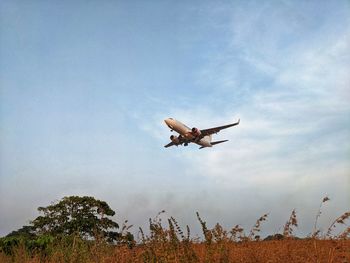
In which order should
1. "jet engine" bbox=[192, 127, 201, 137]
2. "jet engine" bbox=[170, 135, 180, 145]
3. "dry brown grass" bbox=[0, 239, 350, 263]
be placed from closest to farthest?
"dry brown grass" bbox=[0, 239, 350, 263] → "jet engine" bbox=[192, 127, 201, 137] → "jet engine" bbox=[170, 135, 180, 145]

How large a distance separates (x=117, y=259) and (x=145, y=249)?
1410mm

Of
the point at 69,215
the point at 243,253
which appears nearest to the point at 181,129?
the point at 69,215

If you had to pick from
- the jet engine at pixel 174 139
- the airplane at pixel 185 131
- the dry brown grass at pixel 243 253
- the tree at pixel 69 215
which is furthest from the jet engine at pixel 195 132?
the dry brown grass at pixel 243 253

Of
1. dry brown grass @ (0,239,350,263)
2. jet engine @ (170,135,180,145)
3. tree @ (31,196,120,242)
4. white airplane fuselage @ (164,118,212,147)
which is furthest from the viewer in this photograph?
jet engine @ (170,135,180,145)

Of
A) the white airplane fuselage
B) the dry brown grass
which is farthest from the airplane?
the dry brown grass

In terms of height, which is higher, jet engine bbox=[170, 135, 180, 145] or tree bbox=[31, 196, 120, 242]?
jet engine bbox=[170, 135, 180, 145]

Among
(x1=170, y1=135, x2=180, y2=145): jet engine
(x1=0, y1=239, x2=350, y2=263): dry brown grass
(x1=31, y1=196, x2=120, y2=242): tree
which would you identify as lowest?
(x1=0, y1=239, x2=350, y2=263): dry brown grass

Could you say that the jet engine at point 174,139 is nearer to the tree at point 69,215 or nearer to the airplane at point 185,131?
the airplane at point 185,131

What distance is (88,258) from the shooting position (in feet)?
29.1

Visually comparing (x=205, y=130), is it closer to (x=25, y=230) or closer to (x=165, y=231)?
(x=25, y=230)

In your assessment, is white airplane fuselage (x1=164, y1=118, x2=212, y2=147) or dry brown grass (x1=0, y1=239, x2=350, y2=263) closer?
dry brown grass (x1=0, y1=239, x2=350, y2=263)

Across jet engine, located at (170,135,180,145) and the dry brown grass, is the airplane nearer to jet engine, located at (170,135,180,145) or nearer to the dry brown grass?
jet engine, located at (170,135,180,145)

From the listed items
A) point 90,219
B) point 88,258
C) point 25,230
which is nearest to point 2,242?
point 88,258

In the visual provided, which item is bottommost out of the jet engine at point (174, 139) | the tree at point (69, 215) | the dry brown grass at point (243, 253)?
the dry brown grass at point (243, 253)
